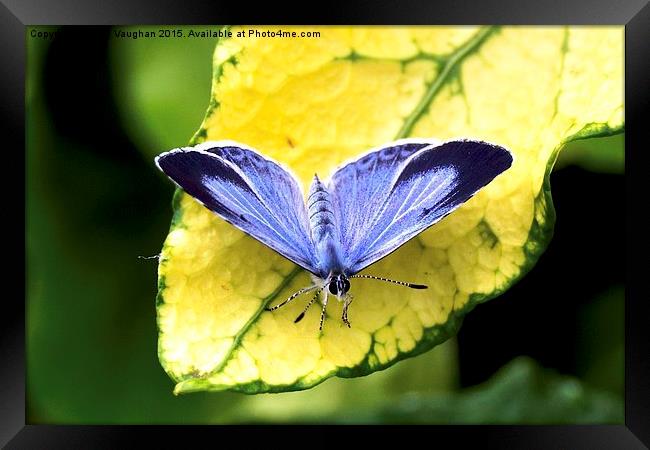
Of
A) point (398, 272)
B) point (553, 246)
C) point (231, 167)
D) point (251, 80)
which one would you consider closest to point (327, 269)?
point (398, 272)

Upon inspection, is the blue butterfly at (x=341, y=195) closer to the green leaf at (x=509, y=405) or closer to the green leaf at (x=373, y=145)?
the green leaf at (x=373, y=145)

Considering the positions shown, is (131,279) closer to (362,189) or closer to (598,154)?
(362,189)

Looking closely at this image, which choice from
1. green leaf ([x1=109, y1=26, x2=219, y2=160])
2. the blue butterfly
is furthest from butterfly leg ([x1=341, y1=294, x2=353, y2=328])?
green leaf ([x1=109, y1=26, x2=219, y2=160])

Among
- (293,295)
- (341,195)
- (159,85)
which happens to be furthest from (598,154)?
(159,85)

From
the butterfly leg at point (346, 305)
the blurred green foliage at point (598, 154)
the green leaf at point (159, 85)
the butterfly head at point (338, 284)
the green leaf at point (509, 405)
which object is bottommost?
the green leaf at point (509, 405)
